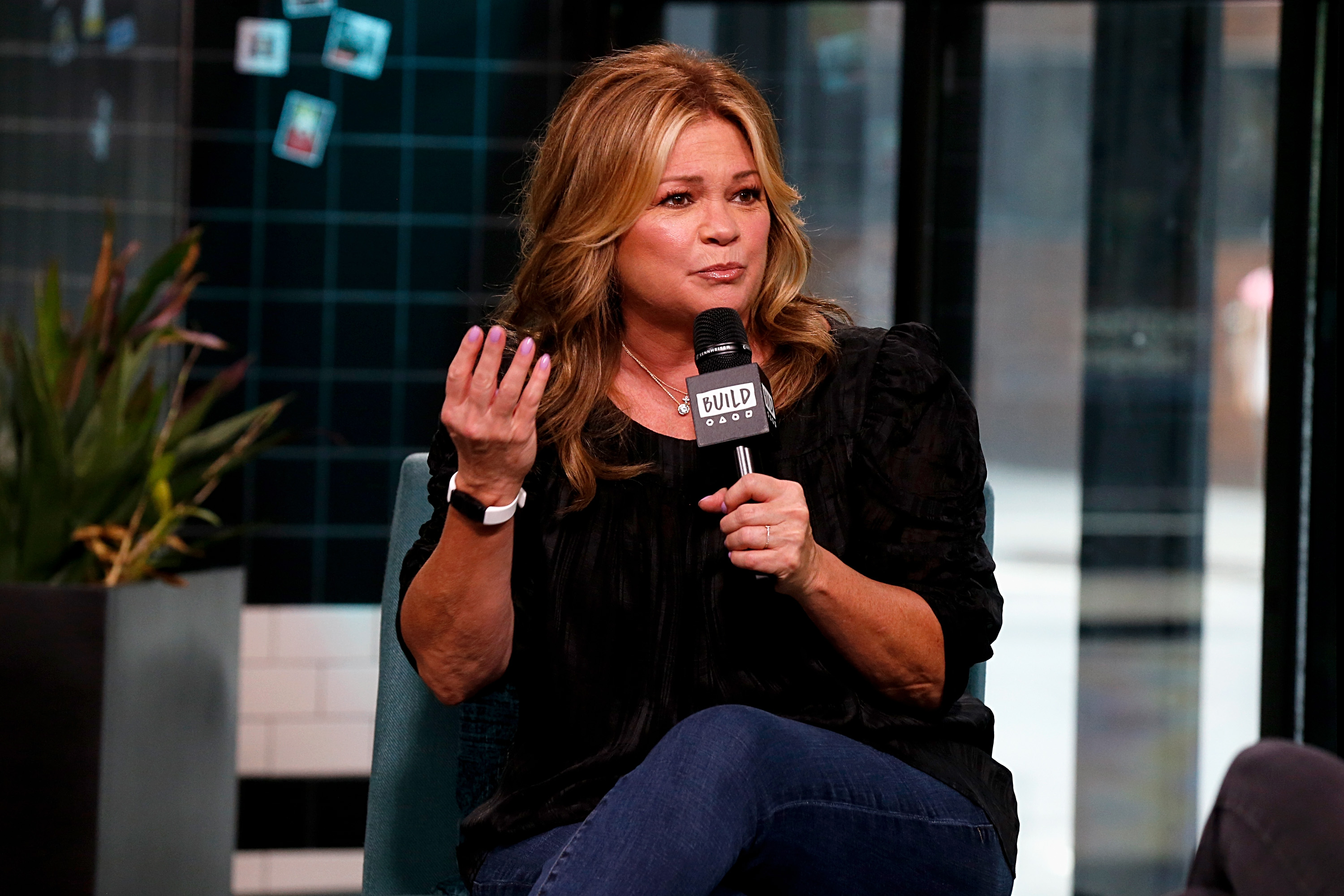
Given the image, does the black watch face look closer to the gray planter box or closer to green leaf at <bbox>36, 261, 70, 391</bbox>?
the gray planter box

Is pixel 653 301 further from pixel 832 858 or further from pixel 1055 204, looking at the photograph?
pixel 1055 204

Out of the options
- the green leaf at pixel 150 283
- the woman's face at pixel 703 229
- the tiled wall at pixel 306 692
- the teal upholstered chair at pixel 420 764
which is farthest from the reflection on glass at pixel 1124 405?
the green leaf at pixel 150 283

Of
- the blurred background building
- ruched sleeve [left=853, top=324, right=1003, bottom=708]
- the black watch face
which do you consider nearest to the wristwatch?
the black watch face

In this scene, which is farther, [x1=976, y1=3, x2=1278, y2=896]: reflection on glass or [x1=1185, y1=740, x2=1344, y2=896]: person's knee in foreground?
[x1=976, y1=3, x2=1278, y2=896]: reflection on glass

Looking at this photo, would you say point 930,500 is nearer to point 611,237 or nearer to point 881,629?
point 881,629

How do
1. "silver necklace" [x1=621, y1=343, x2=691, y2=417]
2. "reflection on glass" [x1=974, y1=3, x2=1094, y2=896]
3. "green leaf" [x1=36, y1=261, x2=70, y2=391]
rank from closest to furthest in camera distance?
"silver necklace" [x1=621, y1=343, x2=691, y2=417] → "green leaf" [x1=36, y1=261, x2=70, y2=391] → "reflection on glass" [x1=974, y1=3, x2=1094, y2=896]

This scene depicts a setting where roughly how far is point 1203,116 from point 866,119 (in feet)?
2.52

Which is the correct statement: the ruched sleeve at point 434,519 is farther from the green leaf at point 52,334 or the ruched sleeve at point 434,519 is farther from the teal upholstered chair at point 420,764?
the green leaf at point 52,334

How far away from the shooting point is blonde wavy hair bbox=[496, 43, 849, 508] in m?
1.41

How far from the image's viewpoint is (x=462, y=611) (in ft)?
4.26

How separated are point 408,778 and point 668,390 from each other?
530 millimetres

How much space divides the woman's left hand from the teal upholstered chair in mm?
438

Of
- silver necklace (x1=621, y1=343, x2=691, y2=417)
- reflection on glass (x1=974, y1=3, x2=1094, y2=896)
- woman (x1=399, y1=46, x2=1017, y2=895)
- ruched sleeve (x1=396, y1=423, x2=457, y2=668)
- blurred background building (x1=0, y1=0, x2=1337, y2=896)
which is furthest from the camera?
reflection on glass (x1=974, y1=3, x2=1094, y2=896)

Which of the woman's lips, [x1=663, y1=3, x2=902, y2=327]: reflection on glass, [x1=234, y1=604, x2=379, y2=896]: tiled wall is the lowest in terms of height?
[x1=234, y1=604, x2=379, y2=896]: tiled wall
